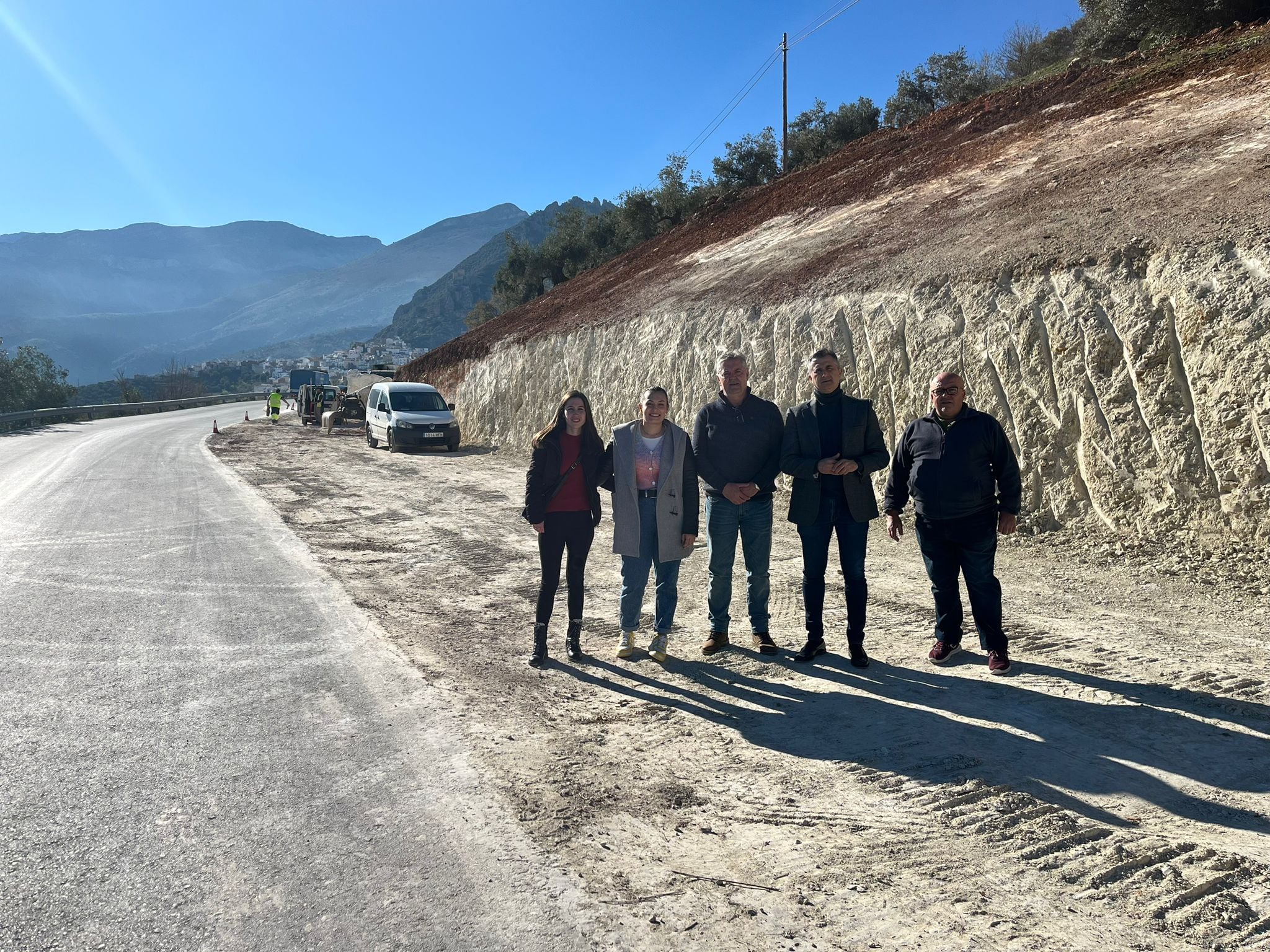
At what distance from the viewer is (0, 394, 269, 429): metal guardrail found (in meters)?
33.3

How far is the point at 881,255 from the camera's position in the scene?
14.3 meters

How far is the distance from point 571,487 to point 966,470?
2693mm

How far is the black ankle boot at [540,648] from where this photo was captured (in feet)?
18.2

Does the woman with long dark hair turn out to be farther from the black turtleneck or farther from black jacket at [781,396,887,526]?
the black turtleneck

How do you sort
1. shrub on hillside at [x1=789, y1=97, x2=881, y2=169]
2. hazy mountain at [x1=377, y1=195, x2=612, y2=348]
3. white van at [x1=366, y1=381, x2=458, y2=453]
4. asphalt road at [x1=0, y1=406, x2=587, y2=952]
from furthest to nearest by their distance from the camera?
1. hazy mountain at [x1=377, y1=195, x2=612, y2=348]
2. shrub on hillside at [x1=789, y1=97, x2=881, y2=169]
3. white van at [x1=366, y1=381, x2=458, y2=453]
4. asphalt road at [x1=0, y1=406, x2=587, y2=952]

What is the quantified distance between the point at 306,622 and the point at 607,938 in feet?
15.0

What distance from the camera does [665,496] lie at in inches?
219

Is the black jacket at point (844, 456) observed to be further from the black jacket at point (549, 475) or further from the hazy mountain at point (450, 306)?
the hazy mountain at point (450, 306)

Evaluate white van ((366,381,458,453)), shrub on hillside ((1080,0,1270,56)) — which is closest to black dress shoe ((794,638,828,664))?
white van ((366,381,458,453))

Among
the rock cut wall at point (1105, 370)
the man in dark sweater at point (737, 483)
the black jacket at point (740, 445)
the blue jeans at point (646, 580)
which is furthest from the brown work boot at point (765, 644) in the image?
the rock cut wall at point (1105, 370)

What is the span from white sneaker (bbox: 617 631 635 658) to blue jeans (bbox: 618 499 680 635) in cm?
4

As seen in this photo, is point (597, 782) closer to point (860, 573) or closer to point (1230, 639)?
point (860, 573)

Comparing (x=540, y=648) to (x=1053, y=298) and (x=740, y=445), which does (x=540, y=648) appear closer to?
(x=740, y=445)

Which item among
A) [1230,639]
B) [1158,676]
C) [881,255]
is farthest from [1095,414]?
[881,255]
